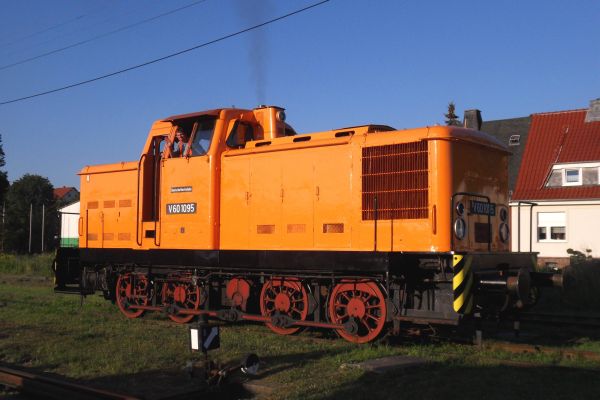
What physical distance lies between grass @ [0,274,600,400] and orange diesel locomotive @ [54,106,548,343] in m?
0.57

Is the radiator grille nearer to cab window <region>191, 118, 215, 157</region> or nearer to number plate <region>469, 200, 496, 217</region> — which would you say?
number plate <region>469, 200, 496, 217</region>

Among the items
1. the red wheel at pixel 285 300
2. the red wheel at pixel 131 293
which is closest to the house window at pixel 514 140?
the red wheel at pixel 131 293

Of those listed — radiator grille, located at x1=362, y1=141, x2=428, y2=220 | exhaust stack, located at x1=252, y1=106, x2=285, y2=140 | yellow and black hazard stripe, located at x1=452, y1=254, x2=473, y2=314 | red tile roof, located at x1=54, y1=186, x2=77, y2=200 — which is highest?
red tile roof, located at x1=54, y1=186, x2=77, y2=200

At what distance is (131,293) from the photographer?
41.0 ft

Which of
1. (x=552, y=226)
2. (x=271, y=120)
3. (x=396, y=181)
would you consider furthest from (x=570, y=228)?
(x=396, y=181)

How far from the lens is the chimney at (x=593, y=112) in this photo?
100 ft

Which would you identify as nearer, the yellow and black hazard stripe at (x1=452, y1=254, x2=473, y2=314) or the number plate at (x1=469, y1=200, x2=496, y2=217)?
the yellow and black hazard stripe at (x1=452, y1=254, x2=473, y2=314)

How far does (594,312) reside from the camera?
46.0 feet

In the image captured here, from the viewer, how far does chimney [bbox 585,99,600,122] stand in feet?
100

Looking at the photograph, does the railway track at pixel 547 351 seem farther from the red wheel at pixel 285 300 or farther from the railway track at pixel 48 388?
the railway track at pixel 48 388

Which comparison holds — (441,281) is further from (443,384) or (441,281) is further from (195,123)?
(195,123)

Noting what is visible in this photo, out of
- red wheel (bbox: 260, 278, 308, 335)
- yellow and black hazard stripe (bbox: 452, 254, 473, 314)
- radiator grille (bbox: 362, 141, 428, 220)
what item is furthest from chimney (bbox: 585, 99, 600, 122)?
yellow and black hazard stripe (bbox: 452, 254, 473, 314)

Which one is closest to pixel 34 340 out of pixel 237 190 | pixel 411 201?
pixel 237 190

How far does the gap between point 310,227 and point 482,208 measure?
2.73 meters
